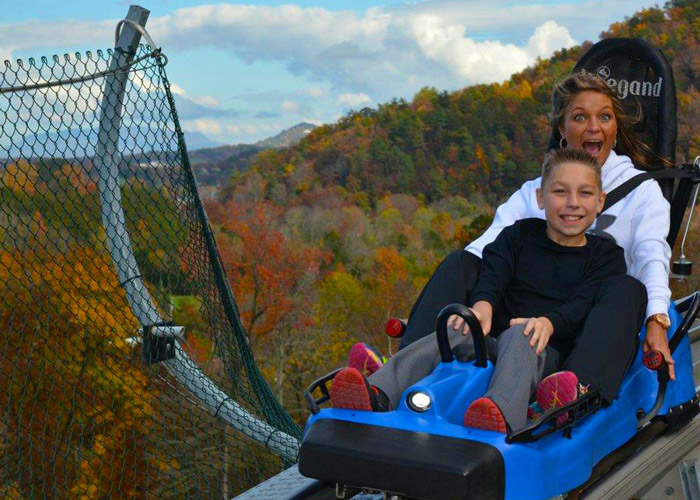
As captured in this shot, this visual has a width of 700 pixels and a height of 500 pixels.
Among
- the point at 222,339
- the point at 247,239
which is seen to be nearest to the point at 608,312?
the point at 222,339

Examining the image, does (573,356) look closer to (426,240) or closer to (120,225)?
(120,225)

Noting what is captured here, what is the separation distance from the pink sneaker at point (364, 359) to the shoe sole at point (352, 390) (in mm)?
277

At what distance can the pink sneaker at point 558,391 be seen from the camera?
2485 mm

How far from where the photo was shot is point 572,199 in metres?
2.91

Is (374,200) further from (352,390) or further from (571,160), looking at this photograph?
(352,390)

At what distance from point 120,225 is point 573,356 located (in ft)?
7.27

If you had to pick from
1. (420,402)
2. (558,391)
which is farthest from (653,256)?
(420,402)

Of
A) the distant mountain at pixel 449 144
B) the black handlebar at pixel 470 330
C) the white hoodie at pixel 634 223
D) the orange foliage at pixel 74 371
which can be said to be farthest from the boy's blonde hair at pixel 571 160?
the distant mountain at pixel 449 144

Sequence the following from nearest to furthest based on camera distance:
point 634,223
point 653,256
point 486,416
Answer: point 486,416, point 653,256, point 634,223

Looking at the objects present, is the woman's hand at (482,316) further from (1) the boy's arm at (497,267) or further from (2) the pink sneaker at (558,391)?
(2) the pink sneaker at (558,391)

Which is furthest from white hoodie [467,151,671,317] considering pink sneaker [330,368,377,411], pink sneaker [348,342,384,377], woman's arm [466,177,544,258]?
pink sneaker [330,368,377,411]

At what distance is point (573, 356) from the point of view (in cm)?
270

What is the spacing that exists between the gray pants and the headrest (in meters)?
1.34

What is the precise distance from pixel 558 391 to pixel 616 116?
4.68 ft
